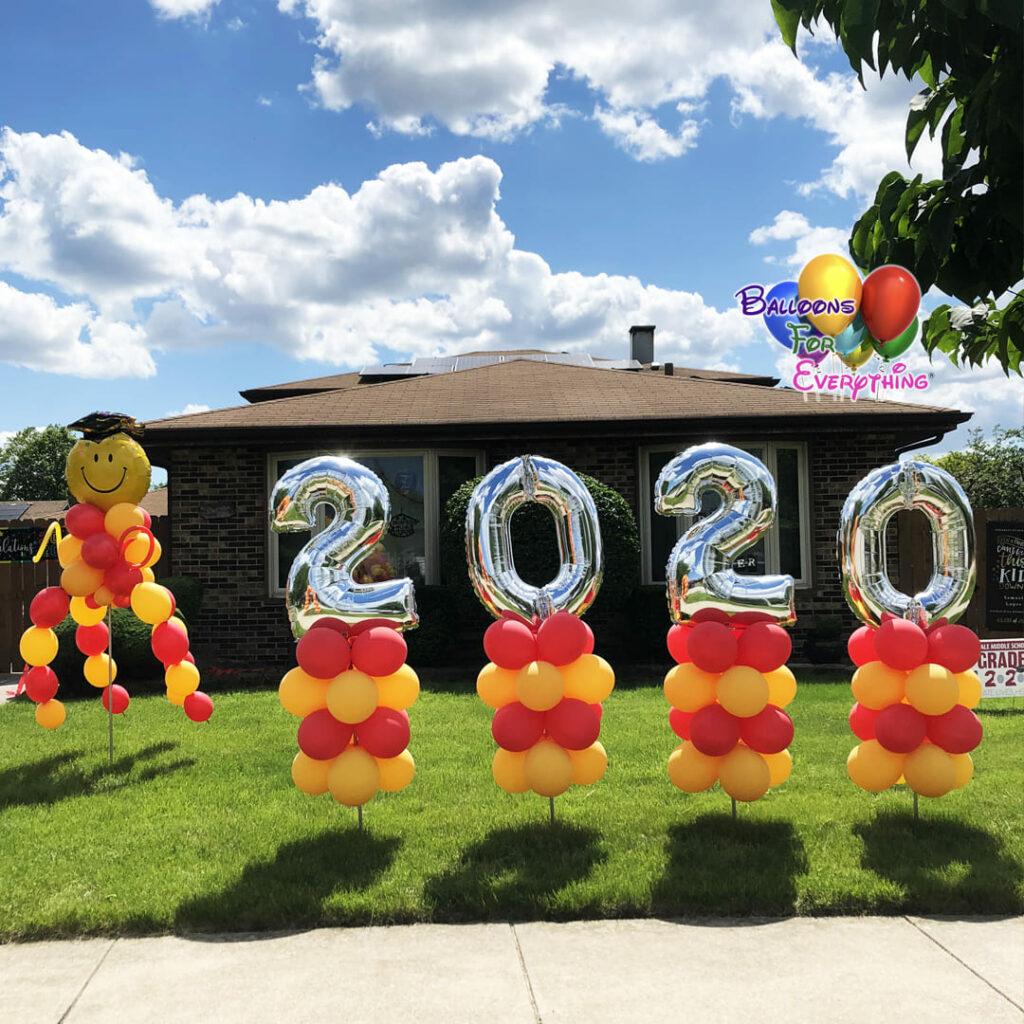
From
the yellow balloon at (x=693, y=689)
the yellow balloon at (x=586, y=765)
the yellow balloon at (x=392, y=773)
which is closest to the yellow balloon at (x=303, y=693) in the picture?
the yellow balloon at (x=392, y=773)

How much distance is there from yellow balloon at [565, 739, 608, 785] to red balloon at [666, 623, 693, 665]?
71 cm

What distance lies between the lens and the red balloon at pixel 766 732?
465cm

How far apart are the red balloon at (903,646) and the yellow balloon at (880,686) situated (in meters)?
0.07

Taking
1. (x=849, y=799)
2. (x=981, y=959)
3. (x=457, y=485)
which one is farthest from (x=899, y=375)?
(x=457, y=485)

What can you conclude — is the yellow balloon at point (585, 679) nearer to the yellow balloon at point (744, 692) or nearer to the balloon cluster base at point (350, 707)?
the yellow balloon at point (744, 692)

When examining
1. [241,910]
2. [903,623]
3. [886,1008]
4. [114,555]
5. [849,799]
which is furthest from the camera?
[114,555]

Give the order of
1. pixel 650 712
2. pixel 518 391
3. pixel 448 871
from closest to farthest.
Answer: pixel 448 871, pixel 650 712, pixel 518 391

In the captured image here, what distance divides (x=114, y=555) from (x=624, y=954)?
4920 millimetres

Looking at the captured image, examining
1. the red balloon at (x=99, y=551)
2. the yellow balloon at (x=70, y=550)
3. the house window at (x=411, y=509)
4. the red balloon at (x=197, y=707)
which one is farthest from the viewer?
the house window at (x=411, y=509)

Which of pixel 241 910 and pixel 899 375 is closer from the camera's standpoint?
pixel 241 910

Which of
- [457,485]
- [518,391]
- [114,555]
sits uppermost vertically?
[518,391]

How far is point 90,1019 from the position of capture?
307 cm

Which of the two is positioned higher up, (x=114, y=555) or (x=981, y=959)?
(x=114, y=555)

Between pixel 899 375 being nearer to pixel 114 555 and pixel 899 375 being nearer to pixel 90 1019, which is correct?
pixel 90 1019
